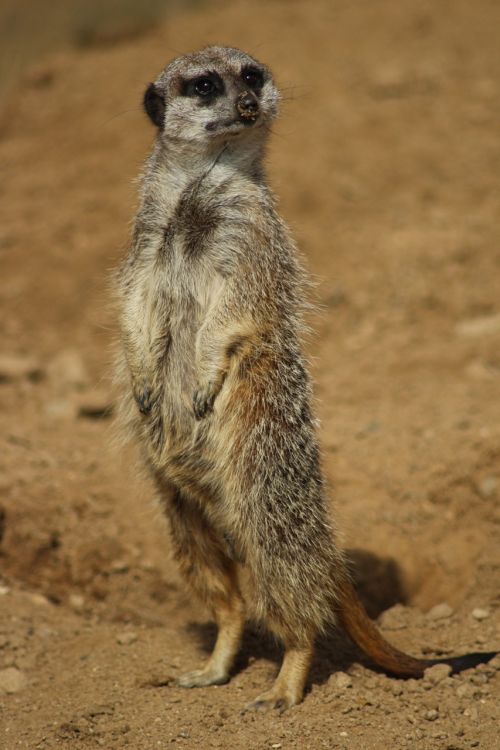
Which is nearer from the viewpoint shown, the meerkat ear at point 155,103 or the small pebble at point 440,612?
the meerkat ear at point 155,103

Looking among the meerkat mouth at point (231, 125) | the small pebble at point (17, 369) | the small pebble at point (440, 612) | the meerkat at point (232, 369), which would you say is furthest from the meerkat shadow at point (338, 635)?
the small pebble at point (17, 369)

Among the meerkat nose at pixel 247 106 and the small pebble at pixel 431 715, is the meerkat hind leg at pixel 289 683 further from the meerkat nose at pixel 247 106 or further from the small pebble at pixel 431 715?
the meerkat nose at pixel 247 106

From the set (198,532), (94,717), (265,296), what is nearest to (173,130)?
(265,296)

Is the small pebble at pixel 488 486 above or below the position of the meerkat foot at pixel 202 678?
above

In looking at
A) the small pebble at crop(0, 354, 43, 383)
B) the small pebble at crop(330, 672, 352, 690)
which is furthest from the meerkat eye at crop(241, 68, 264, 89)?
the small pebble at crop(0, 354, 43, 383)

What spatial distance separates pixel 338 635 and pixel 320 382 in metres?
2.02

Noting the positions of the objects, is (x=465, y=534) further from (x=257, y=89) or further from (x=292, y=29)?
(x=292, y=29)

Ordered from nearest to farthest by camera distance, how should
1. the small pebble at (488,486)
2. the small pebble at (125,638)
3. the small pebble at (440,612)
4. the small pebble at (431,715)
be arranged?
the small pebble at (431,715) → the small pebble at (125,638) → the small pebble at (440,612) → the small pebble at (488,486)

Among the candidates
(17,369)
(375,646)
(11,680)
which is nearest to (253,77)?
(375,646)

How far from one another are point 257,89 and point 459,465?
200cm

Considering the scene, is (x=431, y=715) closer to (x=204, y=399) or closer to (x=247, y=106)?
(x=204, y=399)

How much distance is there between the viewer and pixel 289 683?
118 inches

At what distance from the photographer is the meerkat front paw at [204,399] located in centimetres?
295

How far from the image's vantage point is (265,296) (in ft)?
9.84
